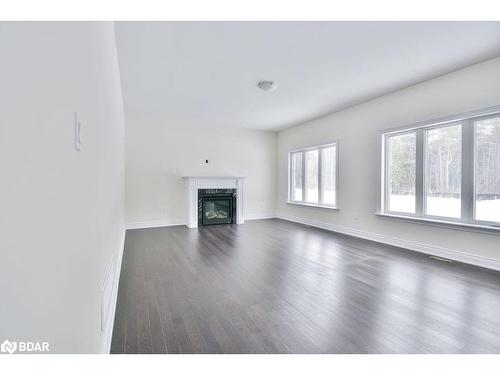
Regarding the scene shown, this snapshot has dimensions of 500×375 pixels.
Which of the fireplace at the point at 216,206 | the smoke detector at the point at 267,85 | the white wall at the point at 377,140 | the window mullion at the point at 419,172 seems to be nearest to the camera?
the white wall at the point at 377,140

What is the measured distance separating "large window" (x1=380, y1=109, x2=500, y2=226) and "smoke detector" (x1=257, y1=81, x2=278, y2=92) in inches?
86.3

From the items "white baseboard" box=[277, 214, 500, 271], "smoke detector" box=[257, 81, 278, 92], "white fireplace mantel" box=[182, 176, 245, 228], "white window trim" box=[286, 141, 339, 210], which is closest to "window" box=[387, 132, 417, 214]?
"white baseboard" box=[277, 214, 500, 271]

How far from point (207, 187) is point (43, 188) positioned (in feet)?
18.5

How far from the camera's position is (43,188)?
23.4 inches

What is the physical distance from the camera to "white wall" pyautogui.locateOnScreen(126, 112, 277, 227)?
5.80 meters

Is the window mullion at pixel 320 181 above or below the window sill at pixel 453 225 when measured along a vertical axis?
above

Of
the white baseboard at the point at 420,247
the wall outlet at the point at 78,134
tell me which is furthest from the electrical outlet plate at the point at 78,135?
the white baseboard at the point at 420,247

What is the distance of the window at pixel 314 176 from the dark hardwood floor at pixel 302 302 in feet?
6.55

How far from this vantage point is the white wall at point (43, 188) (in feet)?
1.48

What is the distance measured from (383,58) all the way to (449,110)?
1360mm

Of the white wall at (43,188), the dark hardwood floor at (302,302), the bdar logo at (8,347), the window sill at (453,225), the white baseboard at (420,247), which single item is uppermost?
the white wall at (43,188)

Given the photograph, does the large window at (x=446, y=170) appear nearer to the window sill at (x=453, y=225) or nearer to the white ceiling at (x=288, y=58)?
the window sill at (x=453, y=225)

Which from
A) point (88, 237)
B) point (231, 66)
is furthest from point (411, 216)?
point (88, 237)

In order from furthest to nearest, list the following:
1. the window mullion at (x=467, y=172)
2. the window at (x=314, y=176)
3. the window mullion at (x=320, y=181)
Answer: the window mullion at (x=320, y=181), the window at (x=314, y=176), the window mullion at (x=467, y=172)
